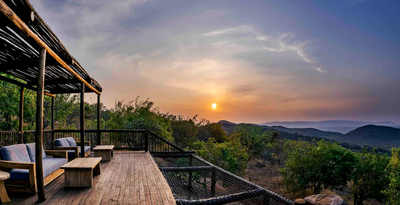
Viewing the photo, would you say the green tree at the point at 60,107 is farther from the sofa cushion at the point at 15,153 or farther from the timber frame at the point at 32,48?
the sofa cushion at the point at 15,153

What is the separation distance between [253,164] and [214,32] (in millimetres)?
13004

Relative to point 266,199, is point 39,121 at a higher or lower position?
higher

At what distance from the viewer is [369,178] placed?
10492mm

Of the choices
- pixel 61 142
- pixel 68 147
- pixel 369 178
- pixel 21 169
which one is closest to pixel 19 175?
pixel 21 169

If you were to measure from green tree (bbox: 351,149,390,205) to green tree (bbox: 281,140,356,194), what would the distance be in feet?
1.78

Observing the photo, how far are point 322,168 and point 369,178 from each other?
236cm

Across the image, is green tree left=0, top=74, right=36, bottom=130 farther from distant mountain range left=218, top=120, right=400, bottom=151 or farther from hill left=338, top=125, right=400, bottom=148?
hill left=338, top=125, right=400, bottom=148

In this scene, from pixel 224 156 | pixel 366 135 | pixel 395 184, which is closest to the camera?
pixel 395 184

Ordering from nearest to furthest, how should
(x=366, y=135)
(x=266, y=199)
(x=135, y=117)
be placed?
(x=266, y=199) < (x=135, y=117) < (x=366, y=135)

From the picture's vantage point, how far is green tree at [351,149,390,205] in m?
10.2

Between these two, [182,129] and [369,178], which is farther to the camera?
[182,129]

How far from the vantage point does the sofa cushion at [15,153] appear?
3369 millimetres

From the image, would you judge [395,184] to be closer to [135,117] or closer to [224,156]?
[224,156]

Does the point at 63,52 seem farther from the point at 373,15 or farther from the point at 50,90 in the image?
the point at 373,15
